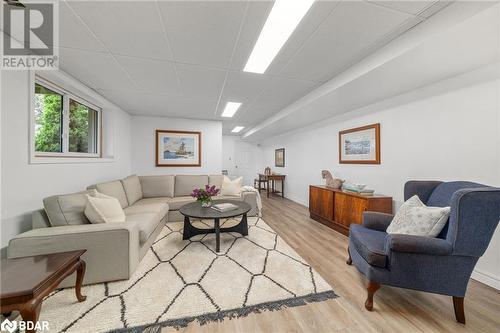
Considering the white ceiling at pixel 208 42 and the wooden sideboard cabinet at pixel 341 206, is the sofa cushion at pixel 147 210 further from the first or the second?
the wooden sideboard cabinet at pixel 341 206

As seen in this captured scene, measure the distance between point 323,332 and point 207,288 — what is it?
3.28 feet

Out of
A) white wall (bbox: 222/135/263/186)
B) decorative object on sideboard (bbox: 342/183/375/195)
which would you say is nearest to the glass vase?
decorative object on sideboard (bbox: 342/183/375/195)

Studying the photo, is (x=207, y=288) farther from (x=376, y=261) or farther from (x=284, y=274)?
(x=376, y=261)

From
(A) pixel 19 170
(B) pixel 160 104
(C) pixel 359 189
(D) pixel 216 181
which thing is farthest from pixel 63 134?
(C) pixel 359 189

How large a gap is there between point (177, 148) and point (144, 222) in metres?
2.79

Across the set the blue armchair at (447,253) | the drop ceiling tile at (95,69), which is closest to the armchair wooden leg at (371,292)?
the blue armchair at (447,253)

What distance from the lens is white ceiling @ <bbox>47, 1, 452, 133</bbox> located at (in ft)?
4.60

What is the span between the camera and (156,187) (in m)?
3.83

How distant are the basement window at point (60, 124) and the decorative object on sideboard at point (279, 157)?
16.5 feet

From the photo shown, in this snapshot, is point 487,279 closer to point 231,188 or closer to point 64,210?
point 231,188

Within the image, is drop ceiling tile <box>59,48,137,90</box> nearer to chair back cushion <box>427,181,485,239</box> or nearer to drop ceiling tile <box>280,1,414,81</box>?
drop ceiling tile <box>280,1,414,81</box>

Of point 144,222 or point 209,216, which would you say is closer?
point 144,222

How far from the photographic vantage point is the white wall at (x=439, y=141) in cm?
183

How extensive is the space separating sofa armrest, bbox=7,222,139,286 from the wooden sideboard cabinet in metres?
2.97
